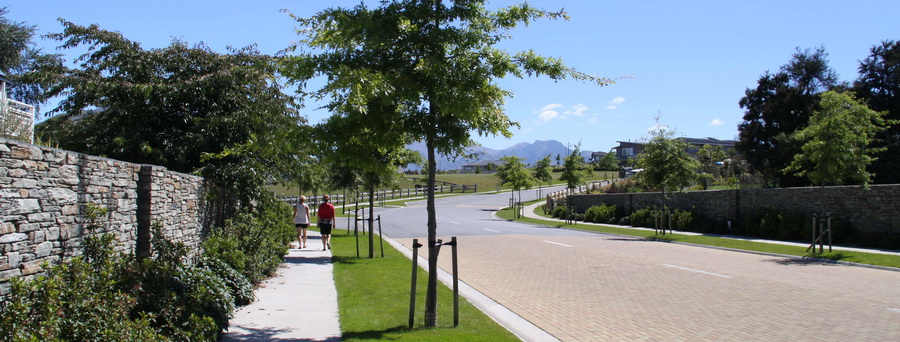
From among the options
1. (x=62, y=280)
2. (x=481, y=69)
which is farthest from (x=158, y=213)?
(x=481, y=69)

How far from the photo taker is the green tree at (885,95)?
3161 centimetres

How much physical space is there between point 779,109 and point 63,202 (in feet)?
142

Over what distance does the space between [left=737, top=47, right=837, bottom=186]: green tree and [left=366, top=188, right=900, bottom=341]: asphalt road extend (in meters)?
26.2

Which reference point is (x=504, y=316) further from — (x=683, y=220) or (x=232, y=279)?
(x=683, y=220)

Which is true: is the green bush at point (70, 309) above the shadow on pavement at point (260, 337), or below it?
above

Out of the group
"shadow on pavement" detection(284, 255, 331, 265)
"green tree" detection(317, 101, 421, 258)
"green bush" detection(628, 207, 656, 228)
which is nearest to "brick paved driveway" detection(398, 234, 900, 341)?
"shadow on pavement" detection(284, 255, 331, 265)

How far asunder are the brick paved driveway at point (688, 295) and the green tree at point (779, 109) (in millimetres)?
26982

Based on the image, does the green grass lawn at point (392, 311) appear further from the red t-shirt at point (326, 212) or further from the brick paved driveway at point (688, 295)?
the red t-shirt at point (326, 212)

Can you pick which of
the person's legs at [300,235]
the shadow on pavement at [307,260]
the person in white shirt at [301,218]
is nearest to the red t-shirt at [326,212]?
the person in white shirt at [301,218]

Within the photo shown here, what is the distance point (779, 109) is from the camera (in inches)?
1585

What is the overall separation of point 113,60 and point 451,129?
34.2ft

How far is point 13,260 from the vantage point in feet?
16.5

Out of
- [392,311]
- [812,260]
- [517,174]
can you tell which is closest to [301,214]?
[392,311]

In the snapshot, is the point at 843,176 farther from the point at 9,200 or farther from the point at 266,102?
the point at 9,200
